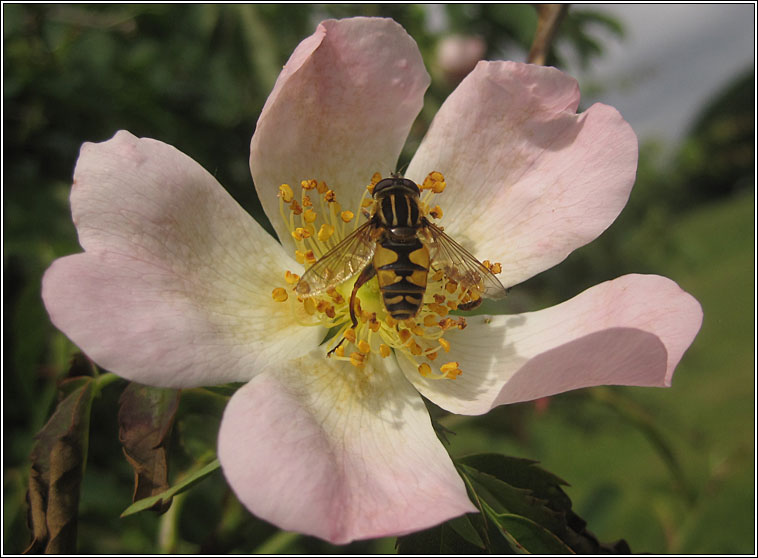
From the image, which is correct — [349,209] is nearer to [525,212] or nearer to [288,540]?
[525,212]

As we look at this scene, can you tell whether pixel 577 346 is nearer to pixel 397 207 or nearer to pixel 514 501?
pixel 514 501

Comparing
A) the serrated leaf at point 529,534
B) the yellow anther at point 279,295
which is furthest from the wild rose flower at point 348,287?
the serrated leaf at point 529,534

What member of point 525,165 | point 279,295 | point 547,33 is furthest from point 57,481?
point 547,33

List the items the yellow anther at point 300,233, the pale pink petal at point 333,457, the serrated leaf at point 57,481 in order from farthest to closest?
the yellow anther at point 300,233, the serrated leaf at point 57,481, the pale pink petal at point 333,457

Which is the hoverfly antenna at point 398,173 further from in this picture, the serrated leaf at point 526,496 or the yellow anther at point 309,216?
the serrated leaf at point 526,496

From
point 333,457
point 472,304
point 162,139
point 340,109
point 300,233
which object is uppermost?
point 162,139

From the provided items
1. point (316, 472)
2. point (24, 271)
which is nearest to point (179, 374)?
point (316, 472)

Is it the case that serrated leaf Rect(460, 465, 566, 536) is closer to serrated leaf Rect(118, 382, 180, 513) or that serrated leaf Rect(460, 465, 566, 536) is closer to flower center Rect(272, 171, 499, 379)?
flower center Rect(272, 171, 499, 379)
